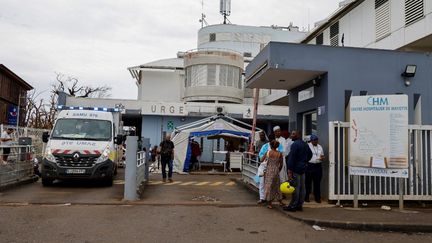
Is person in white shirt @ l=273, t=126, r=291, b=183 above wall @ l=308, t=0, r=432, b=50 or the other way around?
the other way around

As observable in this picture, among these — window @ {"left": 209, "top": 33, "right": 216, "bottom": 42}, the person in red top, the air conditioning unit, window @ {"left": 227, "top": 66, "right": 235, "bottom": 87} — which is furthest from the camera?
window @ {"left": 209, "top": 33, "right": 216, "bottom": 42}

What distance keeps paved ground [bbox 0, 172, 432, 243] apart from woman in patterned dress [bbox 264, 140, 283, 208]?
444 mm

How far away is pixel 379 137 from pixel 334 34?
1251 centimetres

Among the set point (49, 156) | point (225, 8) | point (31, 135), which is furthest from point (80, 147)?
point (225, 8)

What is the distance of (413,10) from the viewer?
1484 centimetres

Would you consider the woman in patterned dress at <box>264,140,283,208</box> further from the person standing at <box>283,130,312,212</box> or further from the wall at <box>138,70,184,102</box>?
the wall at <box>138,70,184,102</box>

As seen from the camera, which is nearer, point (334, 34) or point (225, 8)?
point (334, 34)

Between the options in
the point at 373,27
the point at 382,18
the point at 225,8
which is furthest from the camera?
the point at 225,8

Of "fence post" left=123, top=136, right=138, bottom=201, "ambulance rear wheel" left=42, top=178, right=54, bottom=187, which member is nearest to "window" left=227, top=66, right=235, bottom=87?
"ambulance rear wheel" left=42, top=178, right=54, bottom=187

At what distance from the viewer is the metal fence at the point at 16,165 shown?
1282 centimetres

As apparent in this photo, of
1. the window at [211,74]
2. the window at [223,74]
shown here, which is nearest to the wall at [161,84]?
the window at [211,74]

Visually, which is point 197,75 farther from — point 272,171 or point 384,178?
point 384,178

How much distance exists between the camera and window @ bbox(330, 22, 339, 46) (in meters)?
20.7

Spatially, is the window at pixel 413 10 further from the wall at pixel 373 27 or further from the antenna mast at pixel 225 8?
the antenna mast at pixel 225 8
